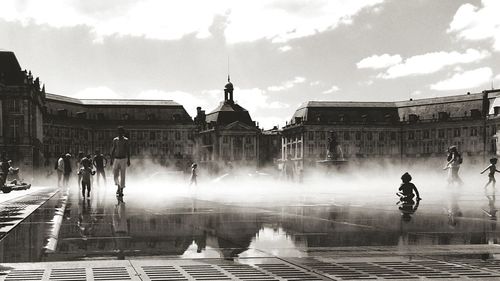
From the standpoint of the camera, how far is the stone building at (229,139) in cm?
15900

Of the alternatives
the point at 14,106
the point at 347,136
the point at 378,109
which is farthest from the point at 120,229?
the point at 378,109

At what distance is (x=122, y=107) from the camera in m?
144

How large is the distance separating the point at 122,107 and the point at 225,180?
9330cm

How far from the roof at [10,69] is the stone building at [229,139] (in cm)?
7060

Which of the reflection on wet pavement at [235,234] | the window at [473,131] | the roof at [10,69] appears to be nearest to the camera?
the reflection on wet pavement at [235,234]

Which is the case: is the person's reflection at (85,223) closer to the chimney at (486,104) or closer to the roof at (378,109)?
the chimney at (486,104)

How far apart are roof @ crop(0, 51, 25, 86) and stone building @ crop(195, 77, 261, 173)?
70598 millimetres

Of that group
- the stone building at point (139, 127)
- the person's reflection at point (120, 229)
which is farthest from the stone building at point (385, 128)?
the person's reflection at point (120, 229)

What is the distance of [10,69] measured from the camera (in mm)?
89250

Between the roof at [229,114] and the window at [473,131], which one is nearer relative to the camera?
the window at [473,131]

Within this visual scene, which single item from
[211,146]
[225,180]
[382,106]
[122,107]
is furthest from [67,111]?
[225,180]

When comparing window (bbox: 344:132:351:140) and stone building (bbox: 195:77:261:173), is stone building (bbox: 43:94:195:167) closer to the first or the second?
stone building (bbox: 195:77:261:173)

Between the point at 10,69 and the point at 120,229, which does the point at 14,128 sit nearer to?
the point at 10,69

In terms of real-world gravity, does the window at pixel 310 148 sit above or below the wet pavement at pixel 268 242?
above
